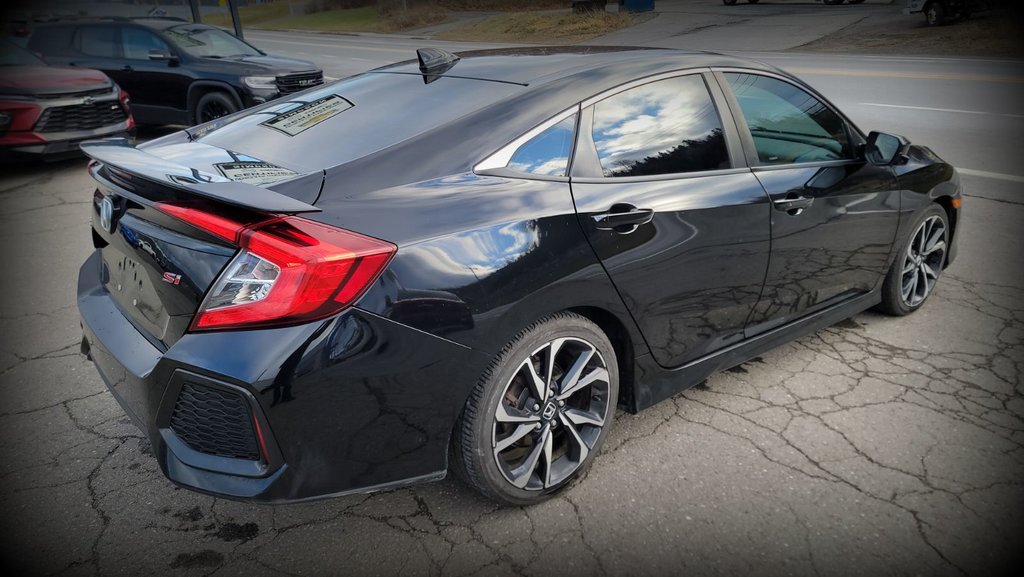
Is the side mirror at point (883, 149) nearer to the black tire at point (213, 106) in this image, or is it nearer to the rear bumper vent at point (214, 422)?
the rear bumper vent at point (214, 422)

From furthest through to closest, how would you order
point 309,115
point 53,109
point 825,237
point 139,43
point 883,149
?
point 139,43 → point 53,109 → point 883,149 → point 825,237 → point 309,115

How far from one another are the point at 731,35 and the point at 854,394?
23.3 meters

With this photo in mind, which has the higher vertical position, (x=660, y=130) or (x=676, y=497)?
(x=660, y=130)

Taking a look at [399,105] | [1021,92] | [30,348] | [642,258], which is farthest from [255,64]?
[1021,92]

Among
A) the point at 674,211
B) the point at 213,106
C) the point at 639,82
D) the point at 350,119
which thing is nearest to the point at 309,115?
the point at 350,119

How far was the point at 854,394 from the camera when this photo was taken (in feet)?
11.4

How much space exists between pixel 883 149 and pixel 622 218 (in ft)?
6.20

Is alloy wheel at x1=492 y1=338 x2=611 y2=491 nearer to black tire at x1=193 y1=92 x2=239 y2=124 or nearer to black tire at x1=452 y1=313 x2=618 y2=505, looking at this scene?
black tire at x1=452 y1=313 x2=618 y2=505

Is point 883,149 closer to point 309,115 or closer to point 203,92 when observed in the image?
point 309,115

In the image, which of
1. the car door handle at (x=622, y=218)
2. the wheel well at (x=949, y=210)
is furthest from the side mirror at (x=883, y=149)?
the car door handle at (x=622, y=218)

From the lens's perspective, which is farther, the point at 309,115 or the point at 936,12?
the point at 936,12

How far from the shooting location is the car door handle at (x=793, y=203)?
3.19 metres

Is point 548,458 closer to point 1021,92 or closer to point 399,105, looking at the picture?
point 399,105

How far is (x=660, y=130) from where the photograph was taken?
2.95 metres
